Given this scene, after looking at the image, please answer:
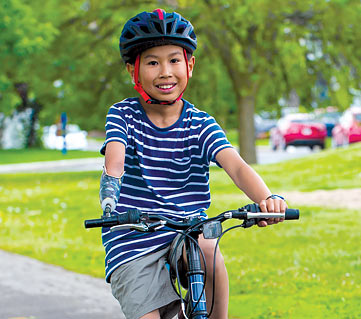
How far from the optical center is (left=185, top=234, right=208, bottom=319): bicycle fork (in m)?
3.01

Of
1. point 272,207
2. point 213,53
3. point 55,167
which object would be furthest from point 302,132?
point 272,207

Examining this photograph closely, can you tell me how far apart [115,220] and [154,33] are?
0.90m

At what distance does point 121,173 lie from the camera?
3211mm

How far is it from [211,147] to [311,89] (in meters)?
20.3

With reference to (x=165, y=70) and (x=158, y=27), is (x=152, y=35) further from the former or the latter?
(x=165, y=70)

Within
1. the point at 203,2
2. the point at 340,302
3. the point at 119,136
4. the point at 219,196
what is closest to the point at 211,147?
the point at 119,136

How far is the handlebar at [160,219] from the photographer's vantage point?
2.86 meters

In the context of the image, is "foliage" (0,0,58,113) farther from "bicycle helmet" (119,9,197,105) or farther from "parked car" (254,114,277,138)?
"parked car" (254,114,277,138)

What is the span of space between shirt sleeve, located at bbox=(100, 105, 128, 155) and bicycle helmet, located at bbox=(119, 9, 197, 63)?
0.86 ft

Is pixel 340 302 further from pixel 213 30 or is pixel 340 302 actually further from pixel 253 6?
pixel 213 30

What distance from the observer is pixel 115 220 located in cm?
286

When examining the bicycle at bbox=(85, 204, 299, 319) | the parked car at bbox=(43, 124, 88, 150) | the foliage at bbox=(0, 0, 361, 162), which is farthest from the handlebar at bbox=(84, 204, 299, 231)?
the parked car at bbox=(43, 124, 88, 150)

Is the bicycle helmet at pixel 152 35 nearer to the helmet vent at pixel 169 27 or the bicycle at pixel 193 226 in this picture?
the helmet vent at pixel 169 27

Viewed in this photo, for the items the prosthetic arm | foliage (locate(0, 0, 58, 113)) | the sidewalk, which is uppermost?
foliage (locate(0, 0, 58, 113))
